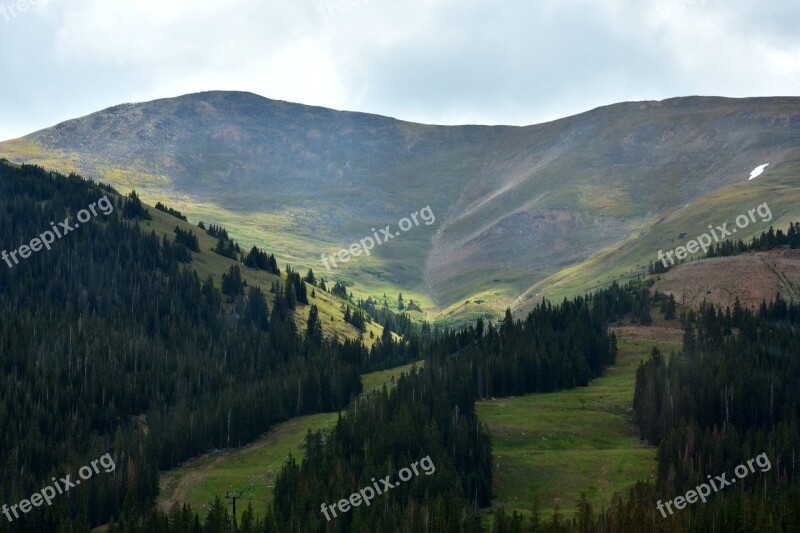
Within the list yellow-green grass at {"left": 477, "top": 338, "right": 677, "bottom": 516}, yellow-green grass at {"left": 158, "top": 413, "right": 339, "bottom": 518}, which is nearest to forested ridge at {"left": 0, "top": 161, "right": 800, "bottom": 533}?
yellow-green grass at {"left": 158, "top": 413, "right": 339, "bottom": 518}

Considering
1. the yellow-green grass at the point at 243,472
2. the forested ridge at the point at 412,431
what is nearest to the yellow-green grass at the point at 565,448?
the forested ridge at the point at 412,431

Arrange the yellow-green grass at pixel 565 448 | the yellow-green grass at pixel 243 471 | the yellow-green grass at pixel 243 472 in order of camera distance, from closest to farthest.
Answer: the yellow-green grass at pixel 565 448 < the yellow-green grass at pixel 243 472 < the yellow-green grass at pixel 243 471

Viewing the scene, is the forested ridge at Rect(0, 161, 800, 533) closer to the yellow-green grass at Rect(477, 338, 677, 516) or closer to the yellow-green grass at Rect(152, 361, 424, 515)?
the yellow-green grass at Rect(152, 361, 424, 515)

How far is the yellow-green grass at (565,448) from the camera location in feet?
424

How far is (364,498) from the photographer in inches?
4926

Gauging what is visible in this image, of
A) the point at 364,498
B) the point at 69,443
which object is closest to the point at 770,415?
the point at 364,498

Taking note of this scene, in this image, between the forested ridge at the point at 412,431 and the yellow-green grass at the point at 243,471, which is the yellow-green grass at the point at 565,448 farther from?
the yellow-green grass at the point at 243,471

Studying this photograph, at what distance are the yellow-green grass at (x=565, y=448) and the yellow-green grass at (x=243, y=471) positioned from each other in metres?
33.9

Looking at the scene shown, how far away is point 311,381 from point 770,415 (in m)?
89.6

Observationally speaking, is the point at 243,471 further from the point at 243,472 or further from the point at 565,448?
the point at 565,448

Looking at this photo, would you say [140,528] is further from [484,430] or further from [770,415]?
[770,415]

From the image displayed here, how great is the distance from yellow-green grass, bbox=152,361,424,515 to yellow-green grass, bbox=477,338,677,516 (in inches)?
1336

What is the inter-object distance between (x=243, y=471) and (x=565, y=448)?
53012 mm

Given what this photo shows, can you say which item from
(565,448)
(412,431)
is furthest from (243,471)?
(565,448)
